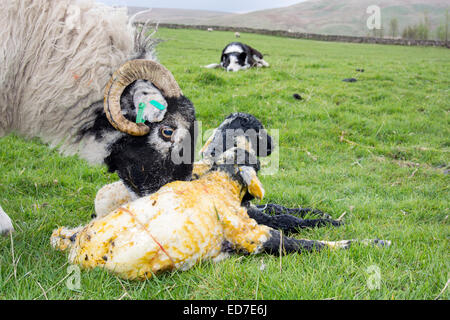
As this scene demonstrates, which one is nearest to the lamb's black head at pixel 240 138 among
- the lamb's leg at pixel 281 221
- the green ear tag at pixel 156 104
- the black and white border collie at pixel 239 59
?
the lamb's leg at pixel 281 221

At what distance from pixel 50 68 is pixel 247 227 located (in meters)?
2.21

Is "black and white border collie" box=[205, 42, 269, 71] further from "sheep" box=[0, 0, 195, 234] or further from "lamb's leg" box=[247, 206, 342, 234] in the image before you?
"sheep" box=[0, 0, 195, 234]

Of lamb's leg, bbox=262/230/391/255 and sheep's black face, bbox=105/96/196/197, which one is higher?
sheep's black face, bbox=105/96/196/197

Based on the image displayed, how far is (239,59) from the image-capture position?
594 inches

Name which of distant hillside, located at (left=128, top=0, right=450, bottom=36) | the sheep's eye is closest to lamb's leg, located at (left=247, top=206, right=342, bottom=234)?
the sheep's eye

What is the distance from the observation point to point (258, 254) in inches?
121

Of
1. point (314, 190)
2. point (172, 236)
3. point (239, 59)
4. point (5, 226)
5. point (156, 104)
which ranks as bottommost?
point (314, 190)

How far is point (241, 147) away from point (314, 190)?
2.15 m

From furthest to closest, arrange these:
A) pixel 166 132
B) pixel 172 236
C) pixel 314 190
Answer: pixel 314 190, pixel 166 132, pixel 172 236

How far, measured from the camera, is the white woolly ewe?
3.29 meters

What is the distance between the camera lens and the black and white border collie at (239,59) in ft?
48.9

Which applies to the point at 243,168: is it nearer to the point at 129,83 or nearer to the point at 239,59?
the point at 129,83

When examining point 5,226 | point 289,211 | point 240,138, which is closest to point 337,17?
point 289,211
